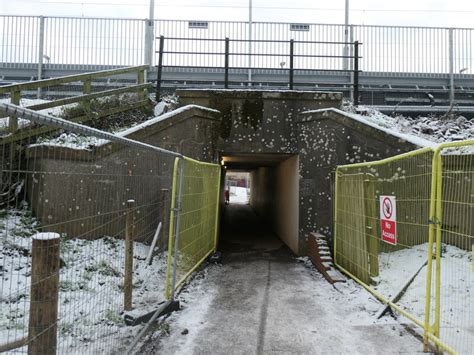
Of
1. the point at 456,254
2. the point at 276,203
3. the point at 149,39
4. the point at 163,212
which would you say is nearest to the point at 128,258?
the point at 163,212

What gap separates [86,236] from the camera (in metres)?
3.04

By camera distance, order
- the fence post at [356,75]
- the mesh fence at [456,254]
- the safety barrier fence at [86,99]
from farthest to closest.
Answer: the fence post at [356,75] < the safety barrier fence at [86,99] < the mesh fence at [456,254]

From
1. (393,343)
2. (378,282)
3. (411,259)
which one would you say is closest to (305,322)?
(393,343)

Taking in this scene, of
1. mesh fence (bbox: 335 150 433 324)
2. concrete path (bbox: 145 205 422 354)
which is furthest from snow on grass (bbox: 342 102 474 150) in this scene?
concrete path (bbox: 145 205 422 354)

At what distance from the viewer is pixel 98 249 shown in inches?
135

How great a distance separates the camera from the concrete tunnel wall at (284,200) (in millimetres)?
8391

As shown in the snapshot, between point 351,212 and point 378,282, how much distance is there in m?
1.26

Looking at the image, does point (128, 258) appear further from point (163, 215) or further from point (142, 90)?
point (142, 90)

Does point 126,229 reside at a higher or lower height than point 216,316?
higher

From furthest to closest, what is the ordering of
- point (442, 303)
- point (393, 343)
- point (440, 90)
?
point (440, 90) → point (442, 303) → point (393, 343)

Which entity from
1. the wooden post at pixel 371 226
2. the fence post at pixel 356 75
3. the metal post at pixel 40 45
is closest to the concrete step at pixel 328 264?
the wooden post at pixel 371 226

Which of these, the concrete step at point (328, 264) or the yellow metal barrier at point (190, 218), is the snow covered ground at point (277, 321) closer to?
the concrete step at point (328, 264)

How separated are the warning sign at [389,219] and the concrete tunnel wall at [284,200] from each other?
11.3 ft

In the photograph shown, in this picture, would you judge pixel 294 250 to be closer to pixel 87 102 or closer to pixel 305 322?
pixel 305 322
